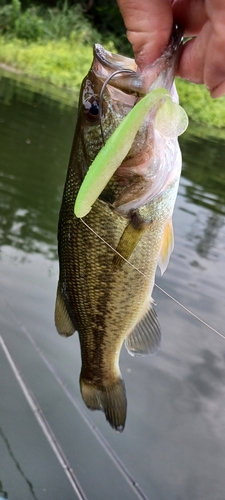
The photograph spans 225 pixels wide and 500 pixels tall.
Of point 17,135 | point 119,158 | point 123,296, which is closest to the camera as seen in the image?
point 119,158

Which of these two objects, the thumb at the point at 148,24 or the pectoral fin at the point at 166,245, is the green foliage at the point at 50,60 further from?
the thumb at the point at 148,24

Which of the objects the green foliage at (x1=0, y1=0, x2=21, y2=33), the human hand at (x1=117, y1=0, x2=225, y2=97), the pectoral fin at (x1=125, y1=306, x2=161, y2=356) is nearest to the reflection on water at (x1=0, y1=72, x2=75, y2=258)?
the pectoral fin at (x1=125, y1=306, x2=161, y2=356)

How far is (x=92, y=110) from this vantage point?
1.48 m

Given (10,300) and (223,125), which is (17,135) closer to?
A: (10,300)

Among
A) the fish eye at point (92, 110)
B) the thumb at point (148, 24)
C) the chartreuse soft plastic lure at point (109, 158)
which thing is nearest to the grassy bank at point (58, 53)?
the fish eye at point (92, 110)

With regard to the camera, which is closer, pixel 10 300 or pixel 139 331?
pixel 139 331

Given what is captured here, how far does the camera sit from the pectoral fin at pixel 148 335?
5.90 feet

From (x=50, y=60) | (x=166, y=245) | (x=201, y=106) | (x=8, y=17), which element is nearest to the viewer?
(x=166, y=245)

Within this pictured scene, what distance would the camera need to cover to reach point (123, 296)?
171cm

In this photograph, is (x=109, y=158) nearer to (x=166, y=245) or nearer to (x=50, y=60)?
(x=166, y=245)

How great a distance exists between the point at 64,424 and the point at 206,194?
5059mm

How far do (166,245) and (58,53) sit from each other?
16.5 m

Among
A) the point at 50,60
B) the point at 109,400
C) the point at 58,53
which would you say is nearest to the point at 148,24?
the point at 109,400

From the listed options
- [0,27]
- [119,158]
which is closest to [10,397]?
[119,158]
